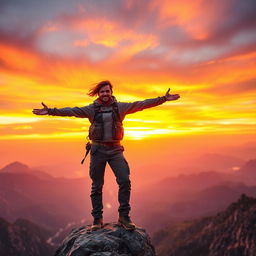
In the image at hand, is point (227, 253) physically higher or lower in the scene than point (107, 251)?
lower

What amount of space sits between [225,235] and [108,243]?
121 m

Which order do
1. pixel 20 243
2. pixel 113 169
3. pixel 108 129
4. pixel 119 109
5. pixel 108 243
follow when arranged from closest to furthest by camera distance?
1. pixel 108 243
2. pixel 108 129
3. pixel 119 109
4. pixel 113 169
5. pixel 20 243

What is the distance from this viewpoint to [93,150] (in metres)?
9.73

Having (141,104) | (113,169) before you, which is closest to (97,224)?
(113,169)

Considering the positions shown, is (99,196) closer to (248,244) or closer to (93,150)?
(93,150)

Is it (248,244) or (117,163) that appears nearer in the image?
(117,163)

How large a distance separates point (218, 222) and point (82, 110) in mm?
137695

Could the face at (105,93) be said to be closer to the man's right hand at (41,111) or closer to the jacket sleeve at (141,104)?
the jacket sleeve at (141,104)

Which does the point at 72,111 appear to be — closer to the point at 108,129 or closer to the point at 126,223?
the point at 108,129

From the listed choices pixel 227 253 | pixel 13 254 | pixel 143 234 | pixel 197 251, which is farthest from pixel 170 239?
pixel 143 234

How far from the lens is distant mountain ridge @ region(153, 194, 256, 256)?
342 feet

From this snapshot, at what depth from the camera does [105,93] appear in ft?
31.2

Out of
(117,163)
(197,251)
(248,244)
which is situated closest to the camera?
(117,163)

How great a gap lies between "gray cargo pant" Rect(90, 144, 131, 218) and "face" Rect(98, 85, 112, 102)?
1647 millimetres
